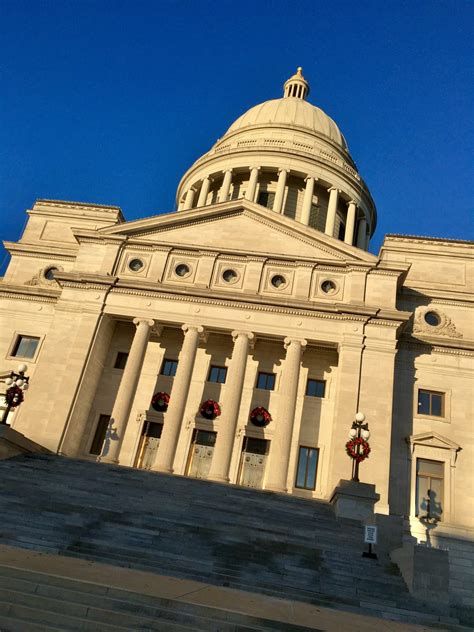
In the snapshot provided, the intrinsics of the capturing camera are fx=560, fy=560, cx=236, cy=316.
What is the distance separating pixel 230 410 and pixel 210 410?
2.97 metres

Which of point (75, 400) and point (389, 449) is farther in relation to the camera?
point (75, 400)

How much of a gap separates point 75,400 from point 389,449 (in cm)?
1720

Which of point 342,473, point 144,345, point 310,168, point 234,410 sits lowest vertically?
point 342,473

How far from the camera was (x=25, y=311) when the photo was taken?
125 feet

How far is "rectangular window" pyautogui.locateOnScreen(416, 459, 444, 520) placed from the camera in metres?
29.8

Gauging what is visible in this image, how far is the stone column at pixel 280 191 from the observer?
48.2 metres

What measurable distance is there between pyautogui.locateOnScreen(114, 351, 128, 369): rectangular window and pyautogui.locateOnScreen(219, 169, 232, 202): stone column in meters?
19.7

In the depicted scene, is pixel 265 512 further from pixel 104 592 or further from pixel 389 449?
pixel 104 592

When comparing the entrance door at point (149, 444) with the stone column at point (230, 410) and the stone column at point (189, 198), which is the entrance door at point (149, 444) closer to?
the stone column at point (230, 410)

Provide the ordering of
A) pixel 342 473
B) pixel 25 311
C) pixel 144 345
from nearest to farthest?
1. pixel 342 473
2. pixel 144 345
3. pixel 25 311

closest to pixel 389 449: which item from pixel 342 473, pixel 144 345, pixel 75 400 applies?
pixel 342 473

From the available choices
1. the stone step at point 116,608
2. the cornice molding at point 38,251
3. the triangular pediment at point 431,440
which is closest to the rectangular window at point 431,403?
the triangular pediment at point 431,440

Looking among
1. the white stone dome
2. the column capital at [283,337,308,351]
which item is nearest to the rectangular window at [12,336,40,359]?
the column capital at [283,337,308,351]

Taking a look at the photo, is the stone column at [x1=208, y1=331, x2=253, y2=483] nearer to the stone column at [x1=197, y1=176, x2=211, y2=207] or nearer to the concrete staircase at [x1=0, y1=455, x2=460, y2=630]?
the concrete staircase at [x1=0, y1=455, x2=460, y2=630]
